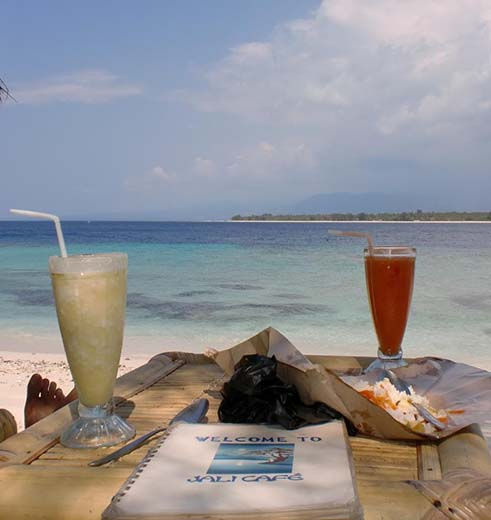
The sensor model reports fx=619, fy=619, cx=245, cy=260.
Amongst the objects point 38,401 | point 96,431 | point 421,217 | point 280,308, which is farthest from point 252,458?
point 421,217

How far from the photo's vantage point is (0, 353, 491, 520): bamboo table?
2.30 ft

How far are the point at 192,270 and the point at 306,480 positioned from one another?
14.5 m

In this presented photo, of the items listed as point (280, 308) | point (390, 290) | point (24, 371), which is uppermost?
point (390, 290)

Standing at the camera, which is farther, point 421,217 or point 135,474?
point 421,217

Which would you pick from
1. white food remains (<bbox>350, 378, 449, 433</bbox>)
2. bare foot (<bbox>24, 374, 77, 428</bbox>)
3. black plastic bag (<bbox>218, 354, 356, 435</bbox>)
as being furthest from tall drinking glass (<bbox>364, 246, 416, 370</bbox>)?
bare foot (<bbox>24, 374, 77, 428</bbox>)

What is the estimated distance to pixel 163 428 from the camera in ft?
3.39

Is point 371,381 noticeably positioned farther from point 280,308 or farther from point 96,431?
point 280,308

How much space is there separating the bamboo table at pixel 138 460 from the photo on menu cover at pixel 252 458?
Answer: 0.10 metres

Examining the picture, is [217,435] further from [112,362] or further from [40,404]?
[40,404]

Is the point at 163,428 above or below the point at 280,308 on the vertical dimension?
above

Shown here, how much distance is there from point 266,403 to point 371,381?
0.33 metres

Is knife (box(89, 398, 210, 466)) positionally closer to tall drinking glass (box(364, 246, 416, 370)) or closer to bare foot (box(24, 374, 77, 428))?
tall drinking glass (box(364, 246, 416, 370))

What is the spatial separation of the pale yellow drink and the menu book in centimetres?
17

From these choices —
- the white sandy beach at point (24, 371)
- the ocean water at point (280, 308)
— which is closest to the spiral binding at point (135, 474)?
the white sandy beach at point (24, 371)
